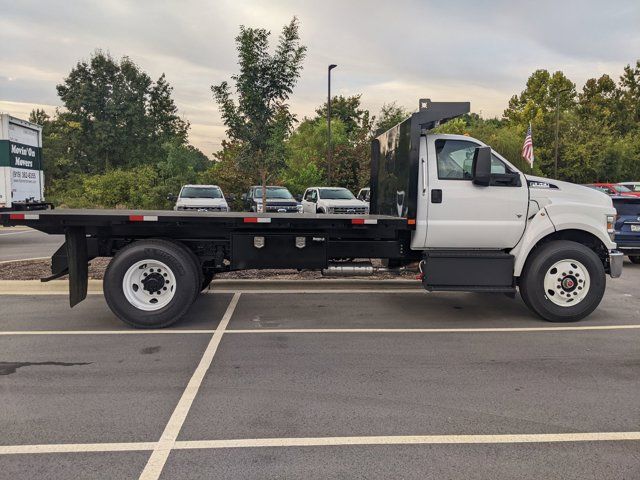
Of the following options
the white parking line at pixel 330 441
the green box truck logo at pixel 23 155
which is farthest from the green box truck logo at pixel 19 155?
the white parking line at pixel 330 441

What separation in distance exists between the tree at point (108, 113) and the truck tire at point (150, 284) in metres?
39.6

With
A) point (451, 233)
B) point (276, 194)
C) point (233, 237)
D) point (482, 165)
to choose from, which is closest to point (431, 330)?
point (451, 233)

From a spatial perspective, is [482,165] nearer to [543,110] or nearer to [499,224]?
[499,224]

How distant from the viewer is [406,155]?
6.91 m

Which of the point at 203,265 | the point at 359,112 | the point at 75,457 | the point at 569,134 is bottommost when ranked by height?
the point at 75,457

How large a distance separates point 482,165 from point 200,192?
46.2 ft

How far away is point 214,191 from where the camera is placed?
63.1 feet

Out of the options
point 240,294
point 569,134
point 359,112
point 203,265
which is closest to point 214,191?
point 240,294

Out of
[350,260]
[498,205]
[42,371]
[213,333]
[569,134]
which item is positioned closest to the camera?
[42,371]

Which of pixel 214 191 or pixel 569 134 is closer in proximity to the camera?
pixel 214 191

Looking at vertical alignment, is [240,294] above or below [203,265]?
below

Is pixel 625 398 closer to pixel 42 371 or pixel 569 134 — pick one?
pixel 42 371

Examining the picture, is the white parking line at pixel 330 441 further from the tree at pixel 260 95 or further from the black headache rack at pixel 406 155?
the tree at pixel 260 95

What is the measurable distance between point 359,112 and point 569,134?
78.6 ft
